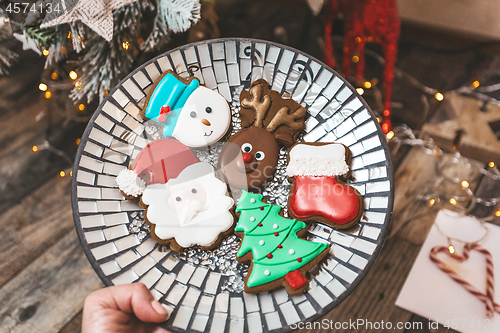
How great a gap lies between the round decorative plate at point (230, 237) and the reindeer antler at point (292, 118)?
2cm

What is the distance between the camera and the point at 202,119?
2.51 ft

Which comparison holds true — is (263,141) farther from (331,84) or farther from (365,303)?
(365,303)

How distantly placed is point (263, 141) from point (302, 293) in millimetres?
316

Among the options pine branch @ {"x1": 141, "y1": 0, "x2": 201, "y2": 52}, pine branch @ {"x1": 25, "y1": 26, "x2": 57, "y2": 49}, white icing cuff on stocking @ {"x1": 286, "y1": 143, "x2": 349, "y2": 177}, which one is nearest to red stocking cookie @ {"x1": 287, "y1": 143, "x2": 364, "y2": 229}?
white icing cuff on stocking @ {"x1": 286, "y1": 143, "x2": 349, "y2": 177}

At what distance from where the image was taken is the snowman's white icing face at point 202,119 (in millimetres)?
767

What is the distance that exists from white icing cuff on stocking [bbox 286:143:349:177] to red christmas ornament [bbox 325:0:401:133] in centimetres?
53

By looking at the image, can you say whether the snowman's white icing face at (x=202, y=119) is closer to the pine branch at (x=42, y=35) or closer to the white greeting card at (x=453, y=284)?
the pine branch at (x=42, y=35)

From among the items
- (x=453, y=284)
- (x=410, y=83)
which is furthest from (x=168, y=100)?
(x=410, y=83)

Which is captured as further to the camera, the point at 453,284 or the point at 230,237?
the point at 453,284

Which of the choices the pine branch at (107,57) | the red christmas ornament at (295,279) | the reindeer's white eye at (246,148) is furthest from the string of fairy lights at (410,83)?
the red christmas ornament at (295,279)

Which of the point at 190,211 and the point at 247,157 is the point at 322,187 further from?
the point at 190,211

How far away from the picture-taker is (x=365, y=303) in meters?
0.97

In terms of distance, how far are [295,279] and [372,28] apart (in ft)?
2.68

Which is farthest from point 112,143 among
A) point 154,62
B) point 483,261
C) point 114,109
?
point 483,261
